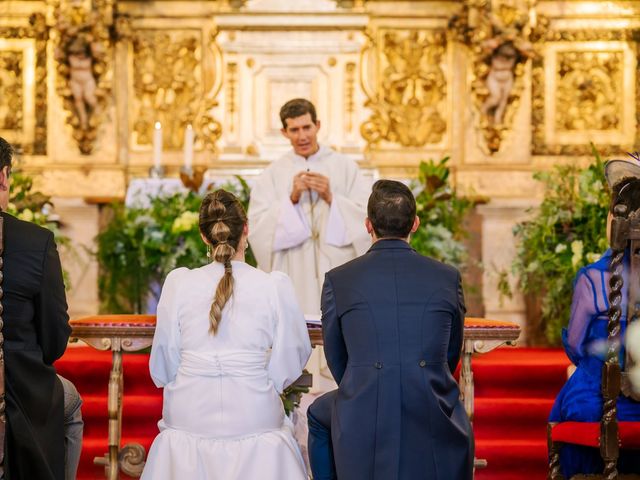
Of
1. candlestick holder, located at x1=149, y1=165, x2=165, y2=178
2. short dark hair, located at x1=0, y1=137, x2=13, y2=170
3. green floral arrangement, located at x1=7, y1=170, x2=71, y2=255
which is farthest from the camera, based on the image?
candlestick holder, located at x1=149, y1=165, x2=165, y2=178

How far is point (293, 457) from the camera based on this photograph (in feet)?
12.6

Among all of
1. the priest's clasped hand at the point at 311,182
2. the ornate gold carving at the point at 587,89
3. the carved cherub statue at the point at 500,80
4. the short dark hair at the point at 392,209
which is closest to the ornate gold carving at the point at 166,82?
the carved cherub statue at the point at 500,80

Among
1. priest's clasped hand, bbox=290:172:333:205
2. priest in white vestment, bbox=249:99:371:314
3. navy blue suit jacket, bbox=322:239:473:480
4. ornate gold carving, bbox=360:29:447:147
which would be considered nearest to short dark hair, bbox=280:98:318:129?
priest in white vestment, bbox=249:99:371:314

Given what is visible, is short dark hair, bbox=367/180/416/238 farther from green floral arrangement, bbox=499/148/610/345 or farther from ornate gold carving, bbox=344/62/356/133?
ornate gold carving, bbox=344/62/356/133

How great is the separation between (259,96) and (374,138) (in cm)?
104

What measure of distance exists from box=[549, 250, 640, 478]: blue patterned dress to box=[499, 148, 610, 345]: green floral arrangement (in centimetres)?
224

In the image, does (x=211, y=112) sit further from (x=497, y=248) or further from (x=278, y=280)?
(x=278, y=280)

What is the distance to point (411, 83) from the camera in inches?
349

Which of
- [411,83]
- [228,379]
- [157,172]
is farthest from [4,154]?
[411,83]

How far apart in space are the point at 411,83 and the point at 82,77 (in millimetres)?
2802

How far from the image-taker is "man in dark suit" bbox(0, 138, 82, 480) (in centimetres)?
359

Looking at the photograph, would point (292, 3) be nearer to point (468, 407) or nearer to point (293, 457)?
point (468, 407)

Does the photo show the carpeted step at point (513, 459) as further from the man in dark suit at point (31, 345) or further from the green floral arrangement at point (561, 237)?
the man in dark suit at point (31, 345)

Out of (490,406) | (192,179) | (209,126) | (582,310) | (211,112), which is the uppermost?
(211,112)
